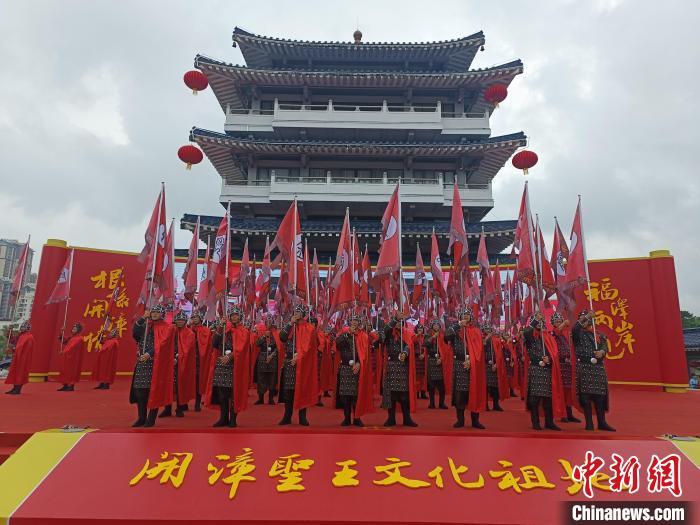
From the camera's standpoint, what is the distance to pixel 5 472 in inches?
140

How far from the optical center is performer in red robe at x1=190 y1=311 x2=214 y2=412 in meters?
6.78

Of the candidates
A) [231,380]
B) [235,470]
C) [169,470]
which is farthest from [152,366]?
[235,470]

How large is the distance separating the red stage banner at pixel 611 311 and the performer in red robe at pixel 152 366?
6.13 metres

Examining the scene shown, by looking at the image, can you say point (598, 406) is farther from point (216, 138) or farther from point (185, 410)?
point (216, 138)

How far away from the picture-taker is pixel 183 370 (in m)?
6.22

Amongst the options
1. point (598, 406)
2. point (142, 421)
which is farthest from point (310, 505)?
point (598, 406)

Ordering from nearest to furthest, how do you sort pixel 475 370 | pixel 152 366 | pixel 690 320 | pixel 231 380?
pixel 152 366
pixel 231 380
pixel 475 370
pixel 690 320

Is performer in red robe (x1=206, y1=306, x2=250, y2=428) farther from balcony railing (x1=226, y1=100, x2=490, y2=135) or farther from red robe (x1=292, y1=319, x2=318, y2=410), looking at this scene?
balcony railing (x1=226, y1=100, x2=490, y2=135)

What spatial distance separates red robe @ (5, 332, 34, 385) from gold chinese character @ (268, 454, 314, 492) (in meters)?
7.16

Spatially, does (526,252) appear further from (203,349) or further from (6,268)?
(6,268)

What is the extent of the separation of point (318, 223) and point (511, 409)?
510 inches

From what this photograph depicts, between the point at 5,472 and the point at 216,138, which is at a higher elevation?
the point at 216,138

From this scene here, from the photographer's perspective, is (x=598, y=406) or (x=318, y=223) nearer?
(x=598, y=406)

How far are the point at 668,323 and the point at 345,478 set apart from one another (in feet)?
35.3
